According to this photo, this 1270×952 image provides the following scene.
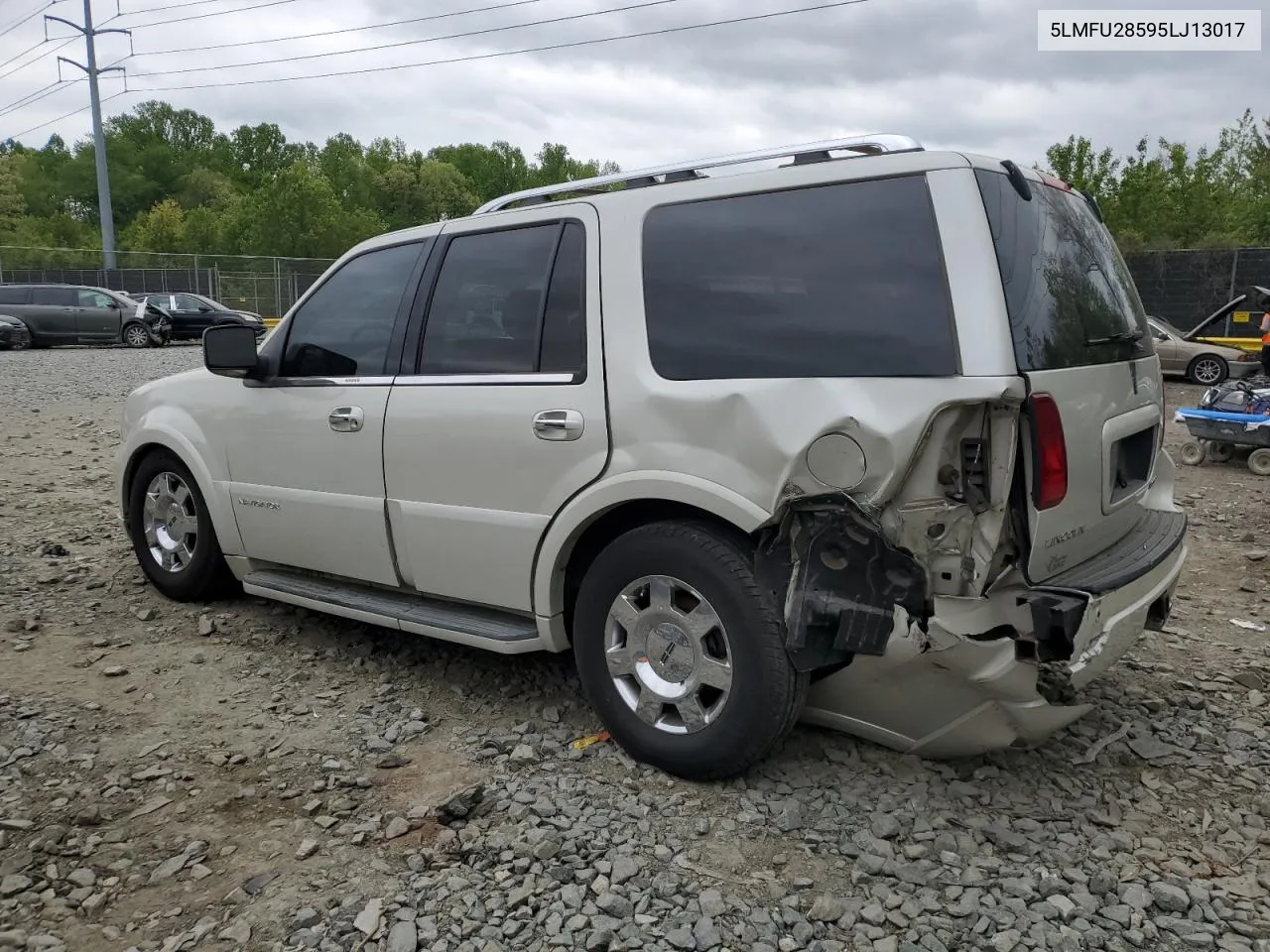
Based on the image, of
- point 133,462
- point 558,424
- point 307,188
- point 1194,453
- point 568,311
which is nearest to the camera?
point 558,424

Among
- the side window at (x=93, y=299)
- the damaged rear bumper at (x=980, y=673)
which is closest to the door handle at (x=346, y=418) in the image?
the damaged rear bumper at (x=980, y=673)

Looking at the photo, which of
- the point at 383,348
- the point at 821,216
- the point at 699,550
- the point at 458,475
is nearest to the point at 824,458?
the point at 699,550

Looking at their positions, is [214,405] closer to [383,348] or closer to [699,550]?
[383,348]

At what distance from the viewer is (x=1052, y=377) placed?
113 inches

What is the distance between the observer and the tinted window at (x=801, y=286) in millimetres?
2912

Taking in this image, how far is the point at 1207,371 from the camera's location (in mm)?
16703

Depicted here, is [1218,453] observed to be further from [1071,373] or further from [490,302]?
[490,302]

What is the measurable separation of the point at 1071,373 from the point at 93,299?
25562mm

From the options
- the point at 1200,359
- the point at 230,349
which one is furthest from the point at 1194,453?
the point at 230,349

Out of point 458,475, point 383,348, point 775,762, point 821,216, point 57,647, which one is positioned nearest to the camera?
point 821,216

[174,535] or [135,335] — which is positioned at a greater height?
[135,335]

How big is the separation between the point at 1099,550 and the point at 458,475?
225 cm

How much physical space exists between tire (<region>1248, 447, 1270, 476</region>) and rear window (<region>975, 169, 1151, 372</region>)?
6.60 m

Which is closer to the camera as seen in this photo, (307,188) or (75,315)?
(75,315)
